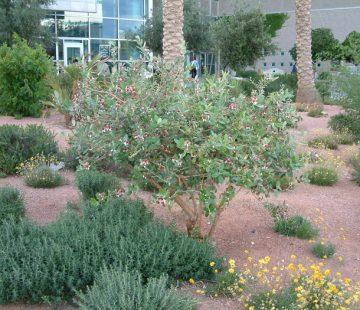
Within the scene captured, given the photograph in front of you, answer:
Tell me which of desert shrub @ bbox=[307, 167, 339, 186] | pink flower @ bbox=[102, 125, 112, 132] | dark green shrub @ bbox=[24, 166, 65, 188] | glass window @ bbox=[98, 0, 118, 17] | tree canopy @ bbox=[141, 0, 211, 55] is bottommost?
desert shrub @ bbox=[307, 167, 339, 186]

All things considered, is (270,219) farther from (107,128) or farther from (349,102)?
(349,102)

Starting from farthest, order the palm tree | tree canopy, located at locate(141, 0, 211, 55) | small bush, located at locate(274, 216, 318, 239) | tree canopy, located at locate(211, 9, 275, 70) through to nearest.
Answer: tree canopy, located at locate(141, 0, 211, 55), tree canopy, located at locate(211, 9, 275, 70), the palm tree, small bush, located at locate(274, 216, 318, 239)

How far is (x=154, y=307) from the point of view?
11.3ft

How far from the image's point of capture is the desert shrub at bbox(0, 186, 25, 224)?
546 cm

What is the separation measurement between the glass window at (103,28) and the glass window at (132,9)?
80 centimetres

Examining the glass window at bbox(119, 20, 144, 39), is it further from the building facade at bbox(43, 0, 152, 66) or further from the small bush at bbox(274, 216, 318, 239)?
the small bush at bbox(274, 216, 318, 239)

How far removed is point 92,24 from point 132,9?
2557mm

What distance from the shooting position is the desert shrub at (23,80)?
13.7 m

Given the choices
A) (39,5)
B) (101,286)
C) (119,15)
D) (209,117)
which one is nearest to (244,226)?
(209,117)

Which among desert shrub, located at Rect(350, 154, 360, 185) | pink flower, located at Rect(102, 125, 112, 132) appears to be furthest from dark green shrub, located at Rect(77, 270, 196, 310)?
desert shrub, located at Rect(350, 154, 360, 185)

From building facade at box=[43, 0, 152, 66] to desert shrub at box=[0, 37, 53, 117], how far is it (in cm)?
1323

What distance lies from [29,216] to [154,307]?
117 inches

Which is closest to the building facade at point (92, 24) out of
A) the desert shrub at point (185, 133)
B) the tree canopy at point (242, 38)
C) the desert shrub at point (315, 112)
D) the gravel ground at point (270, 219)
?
the tree canopy at point (242, 38)

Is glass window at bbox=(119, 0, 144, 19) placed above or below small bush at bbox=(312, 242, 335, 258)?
above
